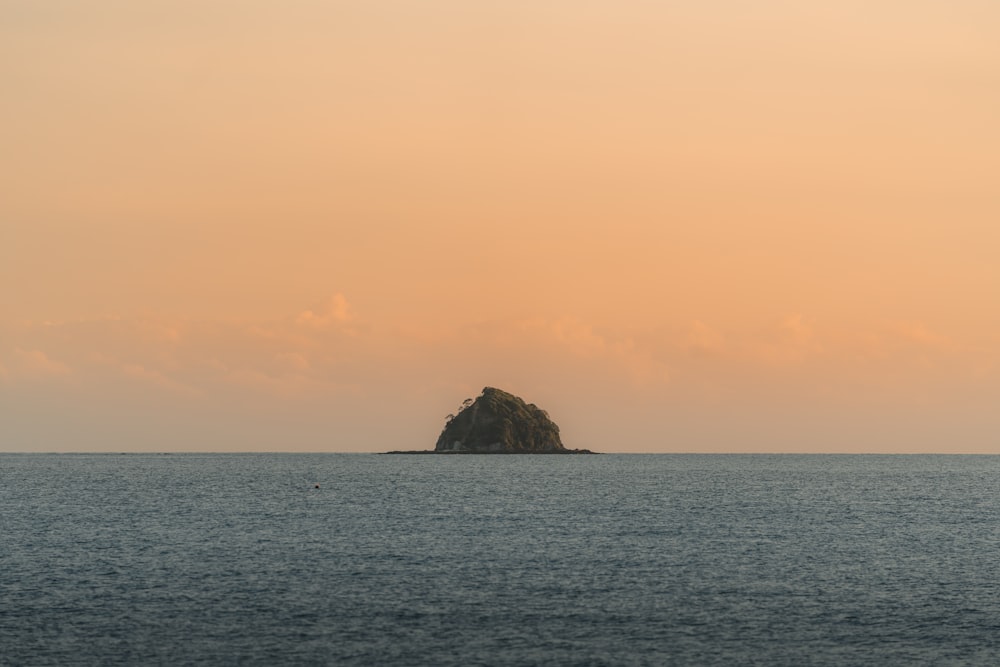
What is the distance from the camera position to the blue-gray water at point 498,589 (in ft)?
172

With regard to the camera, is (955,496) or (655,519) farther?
(955,496)

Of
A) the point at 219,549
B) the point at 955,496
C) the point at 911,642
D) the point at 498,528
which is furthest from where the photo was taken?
the point at 955,496

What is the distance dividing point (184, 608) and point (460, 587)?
17.6 meters

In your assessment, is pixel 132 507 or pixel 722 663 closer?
pixel 722 663

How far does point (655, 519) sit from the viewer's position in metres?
127

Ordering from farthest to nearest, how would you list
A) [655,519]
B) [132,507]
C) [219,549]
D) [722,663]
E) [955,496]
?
[955,496], [132,507], [655,519], [219,549], [722,663]

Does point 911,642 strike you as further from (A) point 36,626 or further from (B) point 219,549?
(B) point 219,549

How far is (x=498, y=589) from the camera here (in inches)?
2761

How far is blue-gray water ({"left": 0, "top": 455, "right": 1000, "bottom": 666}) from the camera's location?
52.5m

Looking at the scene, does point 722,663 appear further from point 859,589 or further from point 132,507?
point 132,507

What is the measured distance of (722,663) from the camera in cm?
4981

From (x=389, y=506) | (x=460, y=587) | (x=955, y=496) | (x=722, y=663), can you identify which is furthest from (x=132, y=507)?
(x=955, y=496)

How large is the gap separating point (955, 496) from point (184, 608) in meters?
154

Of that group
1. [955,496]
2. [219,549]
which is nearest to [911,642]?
[219,549]
